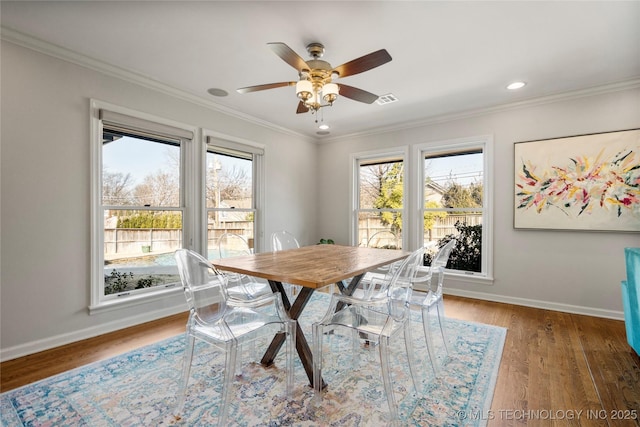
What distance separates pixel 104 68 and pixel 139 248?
70.7 inches

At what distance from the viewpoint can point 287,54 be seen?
1.94 meters

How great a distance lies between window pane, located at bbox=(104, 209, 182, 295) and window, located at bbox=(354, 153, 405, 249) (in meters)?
2.75

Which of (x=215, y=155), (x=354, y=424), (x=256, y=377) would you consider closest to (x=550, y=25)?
(x=354, y=424)

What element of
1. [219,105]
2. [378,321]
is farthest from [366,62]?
[219,105]

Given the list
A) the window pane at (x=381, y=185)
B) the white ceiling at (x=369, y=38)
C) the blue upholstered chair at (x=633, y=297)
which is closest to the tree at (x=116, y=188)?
the white ceiling at (x=369, y=38)

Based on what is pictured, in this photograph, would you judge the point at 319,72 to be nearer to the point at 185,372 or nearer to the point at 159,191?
the point at 185,372

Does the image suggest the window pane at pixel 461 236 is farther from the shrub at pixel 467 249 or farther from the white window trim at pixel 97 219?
the white window trim at pixel 97 219

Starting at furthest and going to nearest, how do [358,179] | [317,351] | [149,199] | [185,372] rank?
[358,179], [149,199], [317,351], [185,372]

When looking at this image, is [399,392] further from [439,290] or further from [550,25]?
[550,25]

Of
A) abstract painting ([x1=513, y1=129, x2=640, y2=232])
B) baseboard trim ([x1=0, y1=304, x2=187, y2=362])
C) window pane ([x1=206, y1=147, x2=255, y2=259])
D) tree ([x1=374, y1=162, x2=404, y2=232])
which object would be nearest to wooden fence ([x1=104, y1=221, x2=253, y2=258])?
window pane ([x1=206, y1=147, x2=255, y2=259])

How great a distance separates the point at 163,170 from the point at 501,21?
3496 mm

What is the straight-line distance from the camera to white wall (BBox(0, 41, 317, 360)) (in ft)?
7.68

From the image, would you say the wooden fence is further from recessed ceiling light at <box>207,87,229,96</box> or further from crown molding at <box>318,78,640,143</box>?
crown molding at <box>318,78,640,143</box>

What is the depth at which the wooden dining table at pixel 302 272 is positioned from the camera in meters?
1.76
